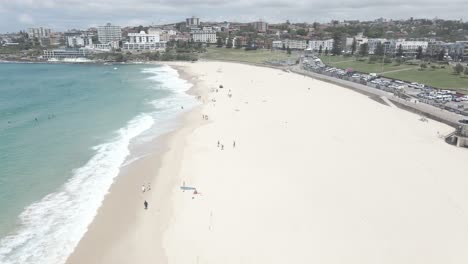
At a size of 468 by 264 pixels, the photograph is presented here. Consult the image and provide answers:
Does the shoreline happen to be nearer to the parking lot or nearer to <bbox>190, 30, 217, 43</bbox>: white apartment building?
the parking lot

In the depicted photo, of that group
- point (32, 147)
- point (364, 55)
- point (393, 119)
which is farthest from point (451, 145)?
point (364, 55)

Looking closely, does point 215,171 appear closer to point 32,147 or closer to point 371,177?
point 371,177

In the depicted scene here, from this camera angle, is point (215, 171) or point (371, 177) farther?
point (215, 171)

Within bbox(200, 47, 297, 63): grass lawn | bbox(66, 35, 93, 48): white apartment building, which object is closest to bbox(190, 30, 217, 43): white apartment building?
bbox(200, 47, 297, 63): grass lawn

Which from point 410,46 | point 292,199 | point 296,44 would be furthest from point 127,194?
point 296,44

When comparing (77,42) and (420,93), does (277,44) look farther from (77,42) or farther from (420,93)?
(420,93)

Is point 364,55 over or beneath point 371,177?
over

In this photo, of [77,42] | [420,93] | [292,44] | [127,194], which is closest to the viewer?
[127,194]
